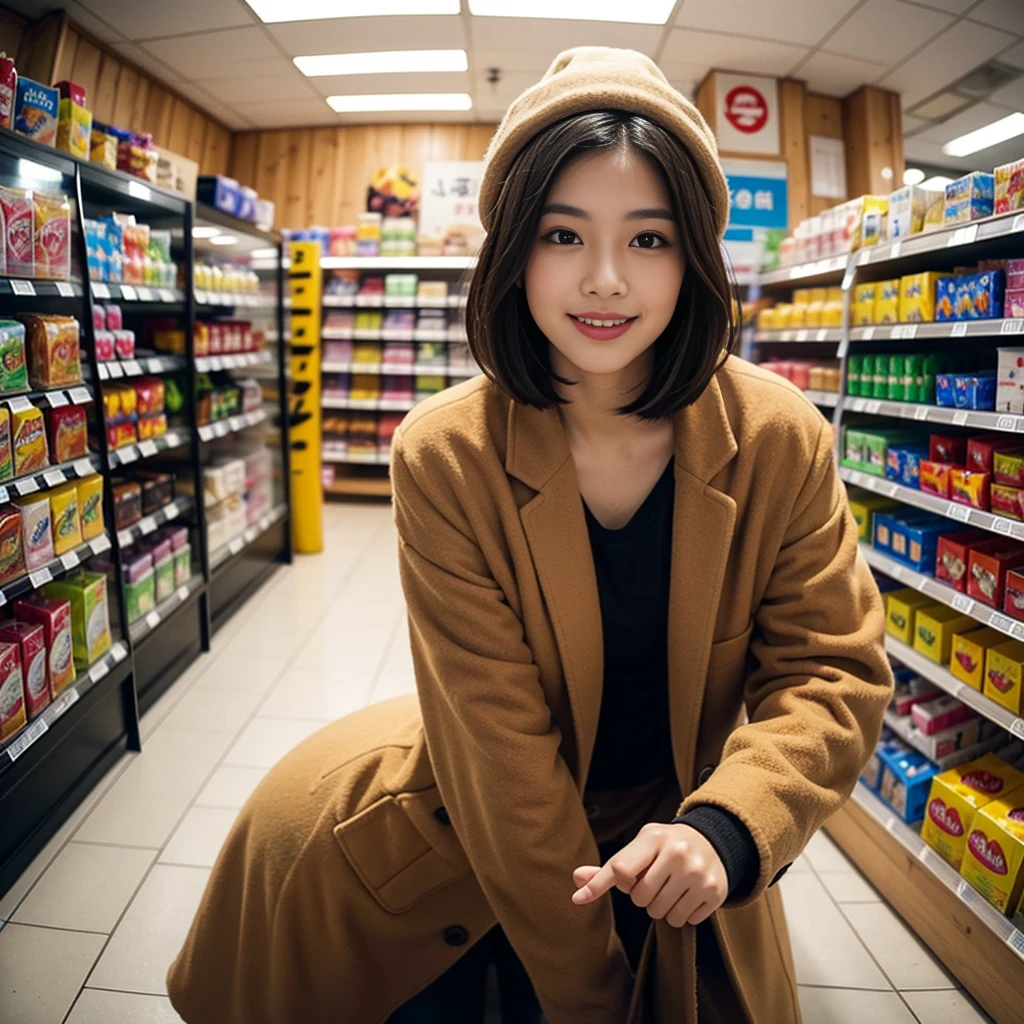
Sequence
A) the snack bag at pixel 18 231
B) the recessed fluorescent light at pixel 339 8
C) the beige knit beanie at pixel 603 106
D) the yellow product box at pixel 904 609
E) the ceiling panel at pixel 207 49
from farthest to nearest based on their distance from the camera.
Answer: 1. the recessed fluorescent light at pixel 339 8
2. the ceiling panel at pixel 207 49
3. the yellow product box at pixel 904 609
4. the snack bag at pixel 18 231
5. the beige knit beanie at pixel 603 106

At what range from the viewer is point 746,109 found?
4.82 metres

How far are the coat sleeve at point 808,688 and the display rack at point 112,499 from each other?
196cm

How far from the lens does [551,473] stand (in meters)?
1.07

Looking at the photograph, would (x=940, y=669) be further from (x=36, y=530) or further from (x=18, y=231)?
(x=18, y=231)

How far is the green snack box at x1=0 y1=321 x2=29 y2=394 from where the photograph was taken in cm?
198

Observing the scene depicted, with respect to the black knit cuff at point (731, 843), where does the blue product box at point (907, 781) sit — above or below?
below

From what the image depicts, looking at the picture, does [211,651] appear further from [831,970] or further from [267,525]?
[831,970]

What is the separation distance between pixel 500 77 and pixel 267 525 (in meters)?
3.60

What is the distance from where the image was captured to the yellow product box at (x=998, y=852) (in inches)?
64.1

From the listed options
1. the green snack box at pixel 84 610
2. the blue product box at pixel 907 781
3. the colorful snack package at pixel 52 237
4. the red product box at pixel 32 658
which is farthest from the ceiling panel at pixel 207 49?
the blue product box at pixel 907 781

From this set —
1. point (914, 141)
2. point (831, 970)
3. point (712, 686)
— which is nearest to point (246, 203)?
point (914, 141)

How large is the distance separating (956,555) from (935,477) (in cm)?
23

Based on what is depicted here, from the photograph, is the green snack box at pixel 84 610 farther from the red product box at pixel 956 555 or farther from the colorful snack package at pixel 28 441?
the red product box at pixel 956 555

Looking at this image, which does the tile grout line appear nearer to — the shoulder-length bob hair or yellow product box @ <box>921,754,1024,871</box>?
the shoulder-length bob hair
